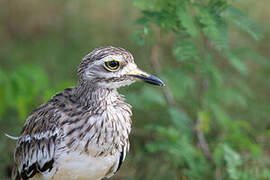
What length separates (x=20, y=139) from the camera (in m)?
3.70

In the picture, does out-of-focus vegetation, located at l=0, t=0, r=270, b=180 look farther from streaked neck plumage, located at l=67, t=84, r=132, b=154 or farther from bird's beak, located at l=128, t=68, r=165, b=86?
streaked neck plumage, located at l=67, t=84, r=132, b=154

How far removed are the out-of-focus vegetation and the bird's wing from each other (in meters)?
0.73

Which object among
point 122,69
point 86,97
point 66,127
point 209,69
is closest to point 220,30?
point 209,69

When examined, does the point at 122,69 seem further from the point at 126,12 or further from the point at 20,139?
the point at 126,12

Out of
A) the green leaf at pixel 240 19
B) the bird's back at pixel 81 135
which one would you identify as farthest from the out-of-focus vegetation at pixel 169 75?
the bird's back at pixel 81 135

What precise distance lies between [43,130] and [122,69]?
0.78 metres

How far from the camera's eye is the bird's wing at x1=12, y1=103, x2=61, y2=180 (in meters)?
3.32

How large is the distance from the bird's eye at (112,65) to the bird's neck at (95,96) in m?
0.18

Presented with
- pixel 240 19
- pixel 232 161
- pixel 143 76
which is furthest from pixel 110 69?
pixel 232 161

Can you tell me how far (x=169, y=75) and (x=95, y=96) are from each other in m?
1.56

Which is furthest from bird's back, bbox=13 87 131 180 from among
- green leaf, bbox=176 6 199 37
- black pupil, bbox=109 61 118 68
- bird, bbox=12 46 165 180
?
green leaf, bbox=176 6 199 37

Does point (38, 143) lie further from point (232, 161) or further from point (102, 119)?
point (232, 161)

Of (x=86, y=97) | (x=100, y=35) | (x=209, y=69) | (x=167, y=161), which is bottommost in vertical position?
(x=86, y=97)

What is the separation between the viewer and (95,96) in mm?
3277
